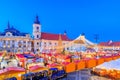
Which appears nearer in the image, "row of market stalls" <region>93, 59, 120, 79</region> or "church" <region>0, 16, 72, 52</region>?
"row of market stalls" <region>93, 59, 120, 79</region>

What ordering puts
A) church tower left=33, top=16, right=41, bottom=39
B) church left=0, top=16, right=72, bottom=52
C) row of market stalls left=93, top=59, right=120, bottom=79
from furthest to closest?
church tower left=33, top=16, right=41, bottom=39 → church left=0, top=16, right=72, bottom=52 → row of market stalls left=93, top=59, right=120, bottom=79

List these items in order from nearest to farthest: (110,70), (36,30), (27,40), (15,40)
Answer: (110,70) → (15,40) → (27,40) → (36,30)

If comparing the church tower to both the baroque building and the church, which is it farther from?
the baroque building

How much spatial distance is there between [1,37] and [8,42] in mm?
1842

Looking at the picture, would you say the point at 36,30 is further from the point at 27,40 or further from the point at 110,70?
the point at 110,70

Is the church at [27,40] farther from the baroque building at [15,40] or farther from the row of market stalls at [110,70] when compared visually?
the row of market stalls at [110,70]

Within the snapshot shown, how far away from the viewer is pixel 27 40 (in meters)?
46.3

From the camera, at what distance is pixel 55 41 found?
51406 mm

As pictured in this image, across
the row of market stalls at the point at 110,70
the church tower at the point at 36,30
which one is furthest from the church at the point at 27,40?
the row of market stalls at the point at 110,70

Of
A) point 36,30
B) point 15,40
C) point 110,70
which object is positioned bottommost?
point 110,70

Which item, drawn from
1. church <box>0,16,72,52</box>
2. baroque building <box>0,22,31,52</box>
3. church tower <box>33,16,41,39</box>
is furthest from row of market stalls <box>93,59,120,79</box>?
church tower <box>33,16,41,39</box>

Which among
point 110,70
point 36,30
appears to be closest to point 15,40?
point 36,30

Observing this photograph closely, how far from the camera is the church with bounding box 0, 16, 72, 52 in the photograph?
42.9m

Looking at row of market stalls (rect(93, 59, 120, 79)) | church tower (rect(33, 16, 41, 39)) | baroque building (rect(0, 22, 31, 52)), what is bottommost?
row of market stalls (rect(93, 59, 120, 79))
